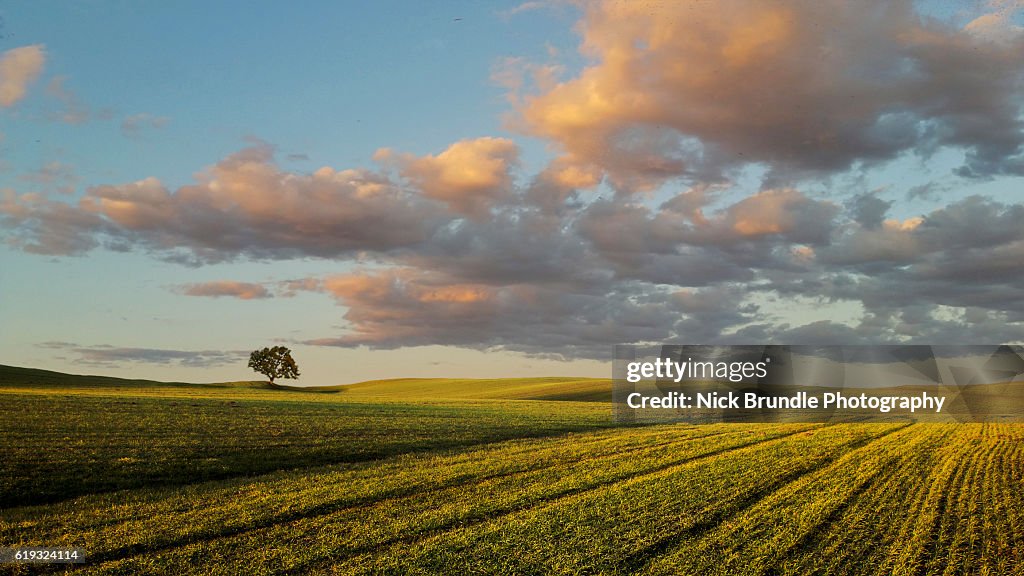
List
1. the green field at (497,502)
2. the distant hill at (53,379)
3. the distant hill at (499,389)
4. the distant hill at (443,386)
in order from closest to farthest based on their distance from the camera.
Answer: the green field at (497,502), the distant hill at (53,379), the distant hill at (443,386), the distant hill at (499,389)

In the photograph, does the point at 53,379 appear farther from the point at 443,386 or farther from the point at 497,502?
the point at 497,502

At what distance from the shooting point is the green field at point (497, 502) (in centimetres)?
1449

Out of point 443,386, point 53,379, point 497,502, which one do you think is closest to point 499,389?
point 443,386

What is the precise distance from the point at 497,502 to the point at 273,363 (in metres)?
140

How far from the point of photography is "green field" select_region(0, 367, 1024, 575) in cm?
1449

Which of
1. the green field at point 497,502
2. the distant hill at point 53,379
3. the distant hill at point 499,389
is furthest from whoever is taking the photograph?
the distant hill at point 499,389

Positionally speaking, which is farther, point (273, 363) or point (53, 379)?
point (273, 363)

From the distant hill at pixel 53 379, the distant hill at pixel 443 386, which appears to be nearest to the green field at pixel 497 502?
the distant hill at pixel 443 386

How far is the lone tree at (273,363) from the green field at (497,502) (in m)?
112

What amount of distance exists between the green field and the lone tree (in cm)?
11209

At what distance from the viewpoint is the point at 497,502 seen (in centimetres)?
1973

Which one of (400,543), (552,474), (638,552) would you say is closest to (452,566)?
(400,543)

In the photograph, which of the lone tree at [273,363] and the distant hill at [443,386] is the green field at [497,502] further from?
the lone tree at [273,363]

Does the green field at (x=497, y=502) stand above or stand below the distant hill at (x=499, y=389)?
above
